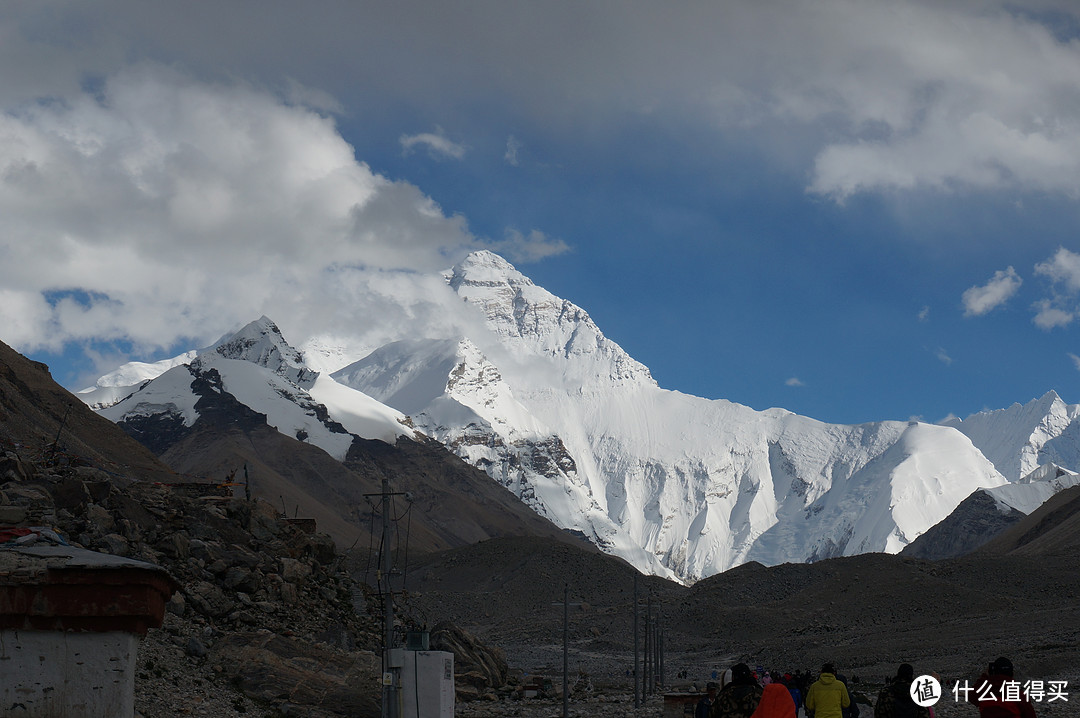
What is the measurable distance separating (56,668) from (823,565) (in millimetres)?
119625

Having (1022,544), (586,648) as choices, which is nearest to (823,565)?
(1022,544)

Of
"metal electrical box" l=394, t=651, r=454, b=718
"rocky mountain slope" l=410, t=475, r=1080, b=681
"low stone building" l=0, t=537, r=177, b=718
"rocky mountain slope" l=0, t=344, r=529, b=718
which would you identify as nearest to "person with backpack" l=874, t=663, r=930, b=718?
"low stone building" l=0, t=537, r=177, b=718

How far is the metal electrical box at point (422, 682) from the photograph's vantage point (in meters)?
26.2

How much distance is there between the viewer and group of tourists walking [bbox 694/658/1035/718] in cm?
1109

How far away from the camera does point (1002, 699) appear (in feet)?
37.0

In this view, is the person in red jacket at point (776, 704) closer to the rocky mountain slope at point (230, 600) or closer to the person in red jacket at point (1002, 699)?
the person in red jacket at point (1002, 699)

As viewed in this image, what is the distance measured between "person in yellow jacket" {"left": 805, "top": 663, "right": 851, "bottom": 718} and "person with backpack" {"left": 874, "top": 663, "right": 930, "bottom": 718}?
46cm

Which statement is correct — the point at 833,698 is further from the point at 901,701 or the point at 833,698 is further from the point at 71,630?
the point at 71,630

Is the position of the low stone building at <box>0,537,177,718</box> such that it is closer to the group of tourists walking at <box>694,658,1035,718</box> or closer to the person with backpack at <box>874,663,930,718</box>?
the group of tourists walking at <box>694,658,1035,718</box>

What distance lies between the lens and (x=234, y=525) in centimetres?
3688

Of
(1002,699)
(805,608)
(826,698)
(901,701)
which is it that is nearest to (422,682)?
(826,698)

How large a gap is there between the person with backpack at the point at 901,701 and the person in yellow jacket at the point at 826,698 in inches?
17.9

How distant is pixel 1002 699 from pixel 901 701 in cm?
203

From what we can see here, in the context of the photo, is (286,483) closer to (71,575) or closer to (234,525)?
(234,525)
